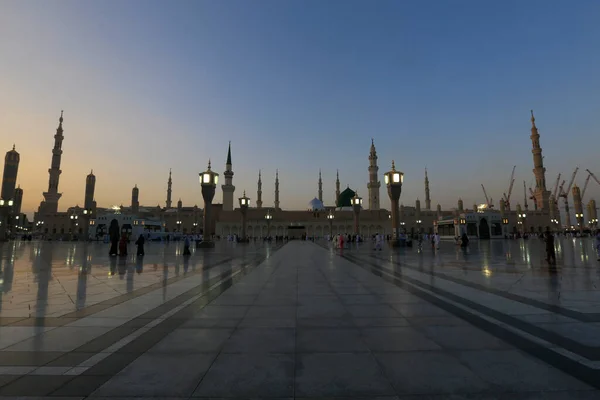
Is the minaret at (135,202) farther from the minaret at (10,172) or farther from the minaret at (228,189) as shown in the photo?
the minaret at (10,172)

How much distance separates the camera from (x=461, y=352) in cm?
364

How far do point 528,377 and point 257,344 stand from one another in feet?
9.09

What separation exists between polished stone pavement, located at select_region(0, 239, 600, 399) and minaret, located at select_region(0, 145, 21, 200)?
170708mm

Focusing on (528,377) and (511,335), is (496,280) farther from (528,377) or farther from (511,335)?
(528,377)

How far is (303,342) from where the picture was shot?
13.1 ft

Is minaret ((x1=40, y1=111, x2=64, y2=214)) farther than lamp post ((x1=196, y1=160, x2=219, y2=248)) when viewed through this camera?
Yes

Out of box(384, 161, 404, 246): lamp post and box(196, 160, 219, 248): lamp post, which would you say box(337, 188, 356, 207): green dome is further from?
box(196, 160, 219, 248): lamp post

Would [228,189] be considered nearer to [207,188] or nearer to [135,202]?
[135,202]

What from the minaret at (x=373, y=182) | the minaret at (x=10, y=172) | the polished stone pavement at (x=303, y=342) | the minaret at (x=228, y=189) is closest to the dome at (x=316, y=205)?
the minaret at (x=373, y=182)

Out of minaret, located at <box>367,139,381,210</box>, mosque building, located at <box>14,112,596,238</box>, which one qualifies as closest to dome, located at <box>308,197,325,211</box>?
mosque building, located at <box>14,112,596,238</box>

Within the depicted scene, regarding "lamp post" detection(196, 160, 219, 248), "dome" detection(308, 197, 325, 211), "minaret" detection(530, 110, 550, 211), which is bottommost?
"lamp post" detection(196, 160, 219, 248)

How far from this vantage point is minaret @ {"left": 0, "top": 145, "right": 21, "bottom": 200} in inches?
5320

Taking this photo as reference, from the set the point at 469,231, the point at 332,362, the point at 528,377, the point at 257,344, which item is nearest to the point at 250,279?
the point at 257,344

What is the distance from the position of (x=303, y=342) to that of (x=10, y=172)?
18157 centimetres
